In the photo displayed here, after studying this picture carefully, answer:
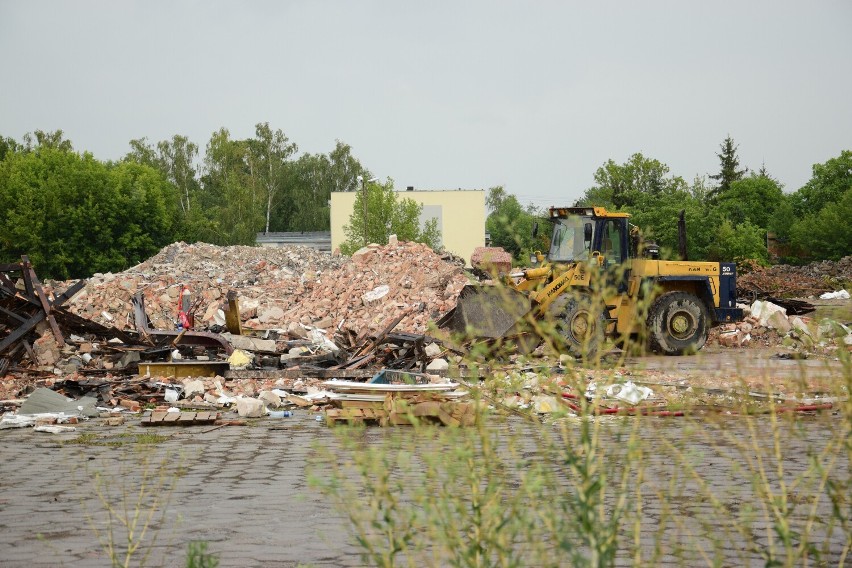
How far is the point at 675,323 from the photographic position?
64.8 ft

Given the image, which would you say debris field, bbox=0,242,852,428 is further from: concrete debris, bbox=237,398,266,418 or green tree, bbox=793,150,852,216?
green tree, bbox=793,150,852,216

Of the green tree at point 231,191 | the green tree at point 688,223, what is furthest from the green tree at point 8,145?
the green tree at point 688,223

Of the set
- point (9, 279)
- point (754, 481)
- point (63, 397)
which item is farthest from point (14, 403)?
point (754, 481)

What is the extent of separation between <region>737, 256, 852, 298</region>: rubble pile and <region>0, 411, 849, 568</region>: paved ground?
27.8 metres

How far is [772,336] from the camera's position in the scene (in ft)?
77.4

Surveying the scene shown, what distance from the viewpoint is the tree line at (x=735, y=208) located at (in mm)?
63000

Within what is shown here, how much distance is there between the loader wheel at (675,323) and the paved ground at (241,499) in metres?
9.08

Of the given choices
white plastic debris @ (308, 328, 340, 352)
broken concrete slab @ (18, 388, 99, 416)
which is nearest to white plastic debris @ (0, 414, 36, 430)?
broken concrete slab @ (18, 388, 99, 416)

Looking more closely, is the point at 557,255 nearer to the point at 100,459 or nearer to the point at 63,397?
the point at 63,397

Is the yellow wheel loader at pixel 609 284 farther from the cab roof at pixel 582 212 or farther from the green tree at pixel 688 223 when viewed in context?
the green tree at pixel 688 223

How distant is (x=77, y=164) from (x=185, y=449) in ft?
203

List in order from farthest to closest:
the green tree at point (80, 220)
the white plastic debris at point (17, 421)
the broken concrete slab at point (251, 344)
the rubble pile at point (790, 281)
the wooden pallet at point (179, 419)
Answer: the green tree at point (80, 220), the rubble pile at point (790, 281), the broken concrete slab at point (251, 344), the white plastic debris at point (17, 421), the wooden pallet at point (179, 419)

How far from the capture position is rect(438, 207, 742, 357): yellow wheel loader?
17.3 meters

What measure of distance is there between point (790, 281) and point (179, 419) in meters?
38.4
